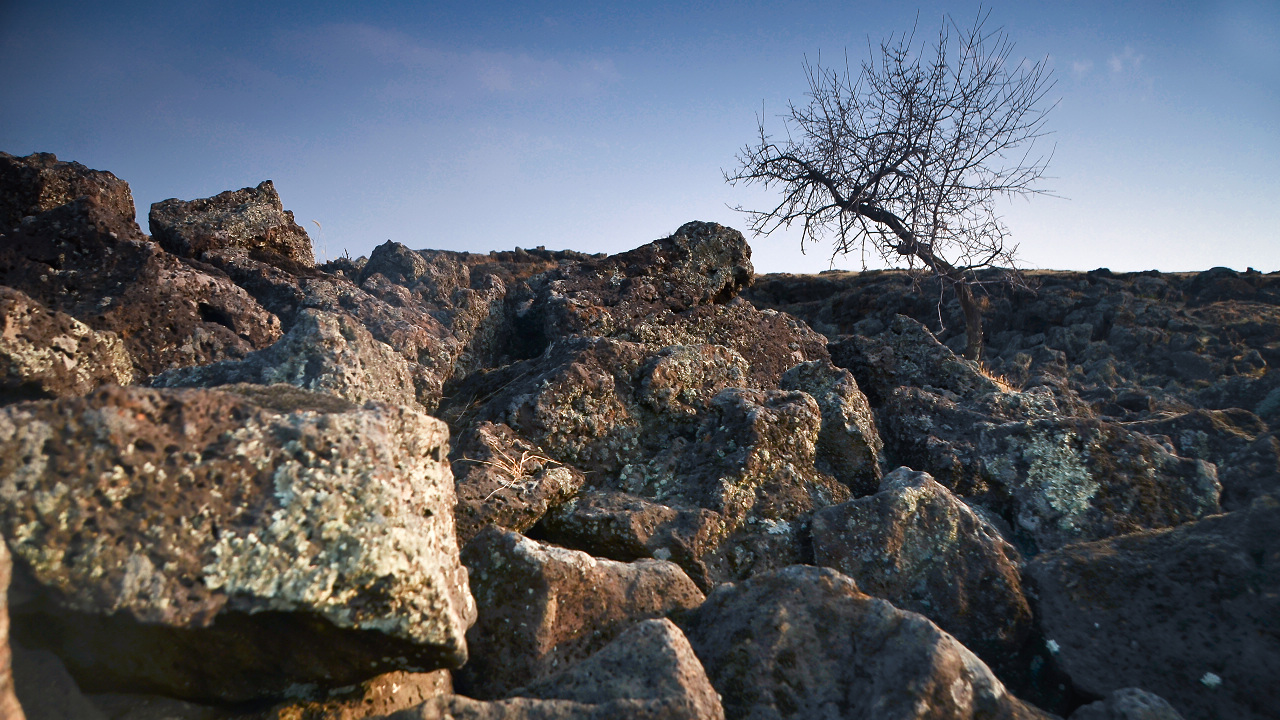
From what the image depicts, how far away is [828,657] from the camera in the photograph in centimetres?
226

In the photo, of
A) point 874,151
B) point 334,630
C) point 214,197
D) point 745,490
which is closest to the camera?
point 334,630

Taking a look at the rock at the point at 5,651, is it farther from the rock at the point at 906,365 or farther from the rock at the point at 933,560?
the rock at the point at 906,365

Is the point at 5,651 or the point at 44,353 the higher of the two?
the point at 44,353

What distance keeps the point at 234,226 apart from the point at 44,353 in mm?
4221

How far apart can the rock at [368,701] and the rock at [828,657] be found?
981mm

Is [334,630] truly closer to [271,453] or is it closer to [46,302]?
[271,453]

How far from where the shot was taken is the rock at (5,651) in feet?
5.16


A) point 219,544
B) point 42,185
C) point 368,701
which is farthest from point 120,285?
point 368,701

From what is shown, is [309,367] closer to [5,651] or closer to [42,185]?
[5,651]

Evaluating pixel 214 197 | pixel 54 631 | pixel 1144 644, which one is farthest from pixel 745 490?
pixel 214 197

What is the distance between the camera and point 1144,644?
2.54m

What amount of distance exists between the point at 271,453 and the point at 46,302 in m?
3.42

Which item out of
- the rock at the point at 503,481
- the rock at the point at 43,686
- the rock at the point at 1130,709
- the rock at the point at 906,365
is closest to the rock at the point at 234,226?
the rock at the point at 503,481

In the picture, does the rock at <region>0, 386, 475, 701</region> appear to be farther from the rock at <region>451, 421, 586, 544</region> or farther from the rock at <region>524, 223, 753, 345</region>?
the rock at <region>524, 223, 753, 345</region>
